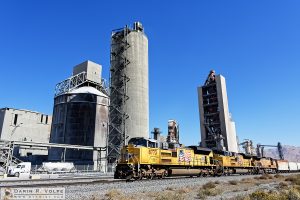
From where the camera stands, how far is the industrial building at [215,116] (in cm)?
7619

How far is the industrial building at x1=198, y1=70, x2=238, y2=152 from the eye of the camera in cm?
7619

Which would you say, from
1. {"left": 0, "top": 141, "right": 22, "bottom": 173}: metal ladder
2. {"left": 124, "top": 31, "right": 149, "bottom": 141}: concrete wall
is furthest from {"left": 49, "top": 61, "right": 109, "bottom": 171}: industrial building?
{"left": 0, "top": 141, "right": 22, "bottom": 173}: metal ladder

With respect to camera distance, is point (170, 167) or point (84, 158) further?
point (84, 158)

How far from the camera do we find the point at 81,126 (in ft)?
196

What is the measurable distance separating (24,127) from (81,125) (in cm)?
4203

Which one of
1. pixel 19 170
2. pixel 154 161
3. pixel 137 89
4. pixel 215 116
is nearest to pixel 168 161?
pixel 154 161

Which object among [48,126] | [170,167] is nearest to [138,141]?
[170,167]

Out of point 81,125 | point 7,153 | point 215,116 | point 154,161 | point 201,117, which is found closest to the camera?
point 154,161

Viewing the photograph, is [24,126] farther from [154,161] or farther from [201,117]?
[154,161]

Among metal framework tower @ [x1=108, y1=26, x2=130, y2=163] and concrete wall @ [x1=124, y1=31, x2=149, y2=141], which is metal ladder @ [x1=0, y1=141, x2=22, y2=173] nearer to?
metal framework tower @ [x1=108, y1=26, x2=130, y2=163]

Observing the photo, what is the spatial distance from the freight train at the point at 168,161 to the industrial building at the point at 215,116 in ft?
130

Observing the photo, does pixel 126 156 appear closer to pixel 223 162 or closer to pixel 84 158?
pixel 223 162

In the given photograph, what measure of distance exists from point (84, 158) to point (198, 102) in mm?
45673

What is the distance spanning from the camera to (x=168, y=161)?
77.6ft
